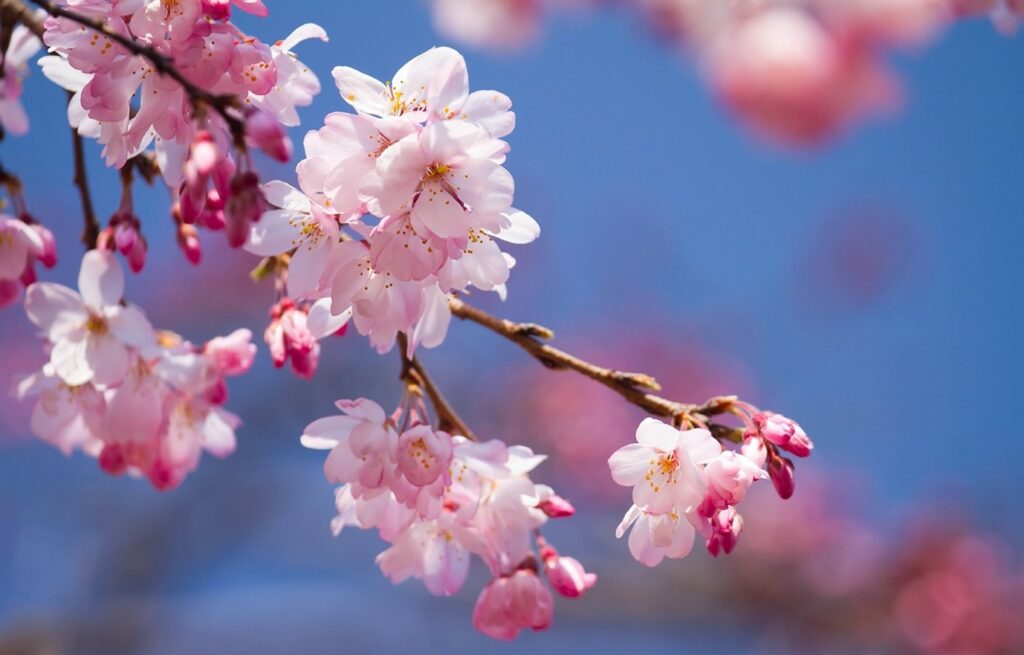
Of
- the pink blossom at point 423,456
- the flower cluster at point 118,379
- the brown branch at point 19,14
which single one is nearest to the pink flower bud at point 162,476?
the flower cluster at point 118,379

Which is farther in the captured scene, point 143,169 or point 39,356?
point 39,356

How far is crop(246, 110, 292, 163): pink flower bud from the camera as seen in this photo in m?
0.65

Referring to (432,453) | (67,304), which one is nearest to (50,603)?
(67,304)

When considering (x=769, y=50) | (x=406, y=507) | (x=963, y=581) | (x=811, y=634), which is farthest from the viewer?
(x=963, y=581)

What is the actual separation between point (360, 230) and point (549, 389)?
329cm

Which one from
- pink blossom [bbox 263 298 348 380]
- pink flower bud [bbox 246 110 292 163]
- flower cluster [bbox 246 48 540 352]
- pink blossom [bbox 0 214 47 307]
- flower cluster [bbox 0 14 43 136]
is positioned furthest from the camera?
flower cluster [bbox 0 14 43 136]

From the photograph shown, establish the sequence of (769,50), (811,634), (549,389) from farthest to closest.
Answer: (549,389) → (811,634) → (769,50)

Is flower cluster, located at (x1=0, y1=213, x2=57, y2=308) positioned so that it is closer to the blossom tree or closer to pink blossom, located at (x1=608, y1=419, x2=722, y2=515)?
the blossom tree

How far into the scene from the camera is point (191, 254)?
3.26 ft

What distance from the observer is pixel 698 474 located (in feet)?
2.61

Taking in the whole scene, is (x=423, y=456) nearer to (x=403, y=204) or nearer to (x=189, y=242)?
(x=403, y=204)

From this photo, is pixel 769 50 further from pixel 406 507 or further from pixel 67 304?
pixel 67 304

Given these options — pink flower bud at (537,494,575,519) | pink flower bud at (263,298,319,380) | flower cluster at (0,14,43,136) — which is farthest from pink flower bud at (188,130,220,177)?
flower cluster at (0,14,43,136)

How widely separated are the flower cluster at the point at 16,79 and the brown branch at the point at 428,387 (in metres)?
0.60
